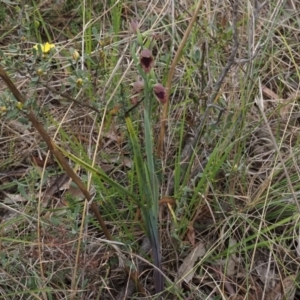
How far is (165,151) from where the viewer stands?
1.61 metres

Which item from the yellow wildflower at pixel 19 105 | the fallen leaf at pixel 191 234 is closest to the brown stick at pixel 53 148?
the yellow wildflower at pixel 19 105

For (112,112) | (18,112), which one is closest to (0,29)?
(112,112)

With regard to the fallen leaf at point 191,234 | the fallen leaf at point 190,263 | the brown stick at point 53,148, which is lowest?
the fallen leaf at point 190,263

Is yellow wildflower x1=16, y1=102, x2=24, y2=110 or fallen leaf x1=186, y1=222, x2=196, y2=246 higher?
yellow wildflower x1=16, y1=102, x2=24, y2=110

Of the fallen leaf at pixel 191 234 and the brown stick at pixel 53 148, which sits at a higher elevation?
the brown stick at pixel 53 148

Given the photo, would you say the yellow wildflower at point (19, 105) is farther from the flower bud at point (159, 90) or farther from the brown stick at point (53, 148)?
the flower bud at point (159, 90)

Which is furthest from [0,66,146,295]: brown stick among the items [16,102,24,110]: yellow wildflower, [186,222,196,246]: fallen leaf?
[186,222,196,246]: fallen leaf

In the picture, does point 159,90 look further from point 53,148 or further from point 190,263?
point 190,263

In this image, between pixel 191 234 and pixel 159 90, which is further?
pixel 191 234

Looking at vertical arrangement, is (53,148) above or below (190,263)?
above

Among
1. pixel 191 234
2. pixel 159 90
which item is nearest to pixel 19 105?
pixel 159 90

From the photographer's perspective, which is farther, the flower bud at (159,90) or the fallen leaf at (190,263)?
the fallen leaf at (190,263)

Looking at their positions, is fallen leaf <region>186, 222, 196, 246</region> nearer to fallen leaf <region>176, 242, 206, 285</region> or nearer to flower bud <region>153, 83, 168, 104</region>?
fallen leaf <region>176, 242, 206, 285</region>

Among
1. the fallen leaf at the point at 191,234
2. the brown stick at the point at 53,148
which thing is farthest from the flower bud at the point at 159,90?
the fallen leaf at the point at 191,234
